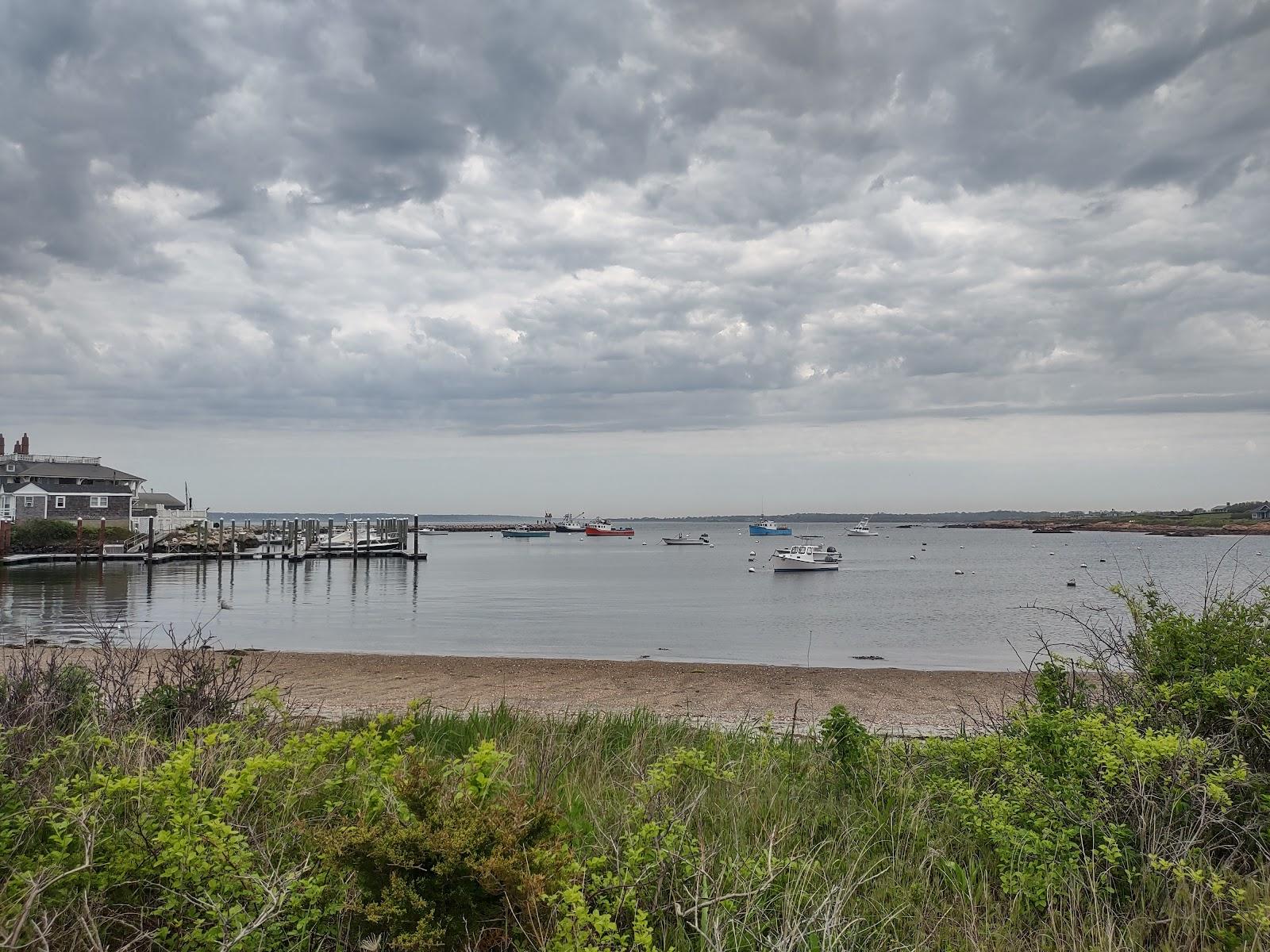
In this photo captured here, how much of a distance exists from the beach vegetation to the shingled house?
265 feet

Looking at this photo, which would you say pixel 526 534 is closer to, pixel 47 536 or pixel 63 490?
pixel 63 490

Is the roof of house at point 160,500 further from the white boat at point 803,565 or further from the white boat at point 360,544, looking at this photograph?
the white boat at point 803,565

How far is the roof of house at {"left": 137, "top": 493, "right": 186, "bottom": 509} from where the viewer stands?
91.4 m

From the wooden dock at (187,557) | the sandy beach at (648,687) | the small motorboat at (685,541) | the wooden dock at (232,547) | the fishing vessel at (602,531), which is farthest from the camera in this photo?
A: the fishing vessel at (602,531)

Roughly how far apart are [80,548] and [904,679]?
65486mm

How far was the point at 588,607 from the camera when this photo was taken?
4072 cm

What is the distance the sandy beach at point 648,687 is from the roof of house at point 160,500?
82271 millimetres

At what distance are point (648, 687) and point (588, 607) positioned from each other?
2483 cm

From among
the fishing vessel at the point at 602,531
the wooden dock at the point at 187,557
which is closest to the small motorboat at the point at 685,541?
the fishing vessel at the point at 602,531

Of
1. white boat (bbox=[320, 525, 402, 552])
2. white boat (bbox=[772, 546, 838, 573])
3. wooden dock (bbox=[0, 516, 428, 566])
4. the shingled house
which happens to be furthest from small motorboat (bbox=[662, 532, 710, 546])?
the shingled house

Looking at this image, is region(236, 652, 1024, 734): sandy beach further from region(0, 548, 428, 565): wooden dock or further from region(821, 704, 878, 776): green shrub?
region(0, 548, 428, 565): wooden dock

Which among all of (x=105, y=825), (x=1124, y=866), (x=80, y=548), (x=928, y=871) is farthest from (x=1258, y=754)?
(x=80, y=548)

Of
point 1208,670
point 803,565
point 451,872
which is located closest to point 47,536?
point 803,565

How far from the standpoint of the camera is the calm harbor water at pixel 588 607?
2662cm
